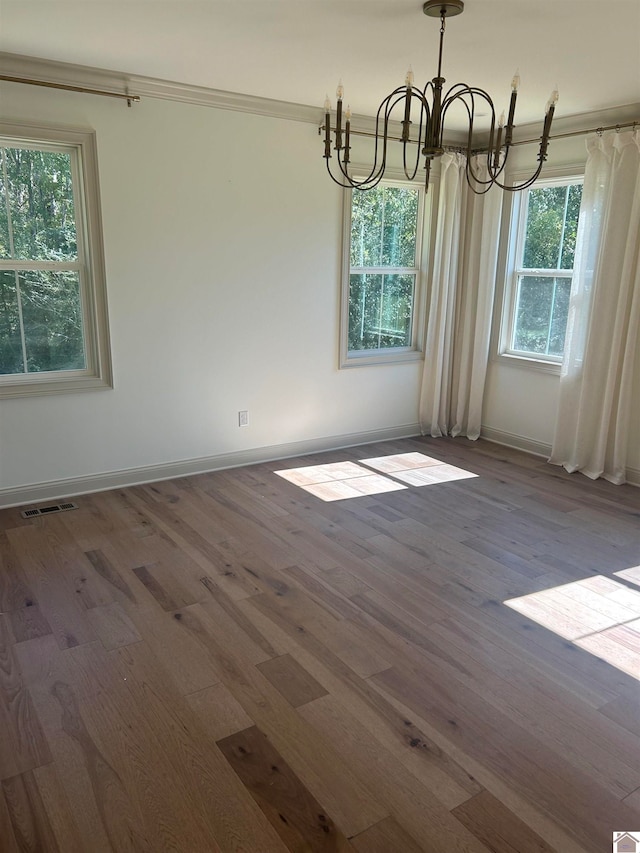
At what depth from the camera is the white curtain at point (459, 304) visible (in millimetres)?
5262

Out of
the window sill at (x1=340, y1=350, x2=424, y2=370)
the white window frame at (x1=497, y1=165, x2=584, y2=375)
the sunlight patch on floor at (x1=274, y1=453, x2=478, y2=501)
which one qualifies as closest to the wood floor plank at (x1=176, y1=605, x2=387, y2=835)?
the sunlight patch on floor at (x1=274, y1=453, x2=478, y2=501)

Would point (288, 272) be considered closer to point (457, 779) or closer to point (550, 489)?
point (550, 489)

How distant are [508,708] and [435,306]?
3.83 m

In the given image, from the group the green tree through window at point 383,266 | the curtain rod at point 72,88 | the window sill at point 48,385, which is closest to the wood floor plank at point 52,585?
the window sill at point 48,385

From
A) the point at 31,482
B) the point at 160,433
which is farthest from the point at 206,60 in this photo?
the point at 31,482

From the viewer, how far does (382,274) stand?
209 inches

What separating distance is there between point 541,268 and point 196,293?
2.78 m

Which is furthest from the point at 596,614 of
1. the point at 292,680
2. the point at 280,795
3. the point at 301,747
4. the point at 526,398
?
the point at 526,398

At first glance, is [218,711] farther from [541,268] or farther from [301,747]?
[541,268]

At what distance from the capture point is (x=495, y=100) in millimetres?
4078

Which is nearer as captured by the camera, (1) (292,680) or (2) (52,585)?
(1) (292,680)

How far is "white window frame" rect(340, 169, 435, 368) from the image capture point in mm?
4984

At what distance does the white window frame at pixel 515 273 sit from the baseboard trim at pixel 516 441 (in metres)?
0.62

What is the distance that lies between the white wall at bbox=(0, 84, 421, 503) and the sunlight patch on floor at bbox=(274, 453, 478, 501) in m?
0.44
